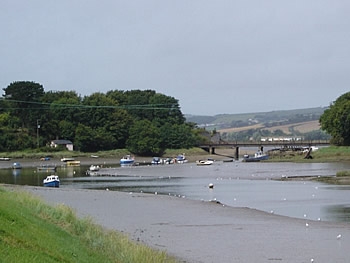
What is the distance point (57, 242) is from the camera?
17453 mm

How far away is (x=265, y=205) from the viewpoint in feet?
150

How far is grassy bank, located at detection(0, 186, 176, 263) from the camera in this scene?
46.3 ft

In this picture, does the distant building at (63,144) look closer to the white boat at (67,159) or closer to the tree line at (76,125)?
the tree line at (76,125)

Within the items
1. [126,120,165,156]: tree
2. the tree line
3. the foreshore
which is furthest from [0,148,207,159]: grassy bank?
the foreshore

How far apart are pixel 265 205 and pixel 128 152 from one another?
110 meters

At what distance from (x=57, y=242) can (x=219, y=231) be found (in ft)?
52.3

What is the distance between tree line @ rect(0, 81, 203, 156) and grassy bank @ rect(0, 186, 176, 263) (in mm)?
122745

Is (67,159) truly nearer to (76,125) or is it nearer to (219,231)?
(76,125)

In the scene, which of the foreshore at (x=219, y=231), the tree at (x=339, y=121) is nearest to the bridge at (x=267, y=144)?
the tree at (x=339, y=121)

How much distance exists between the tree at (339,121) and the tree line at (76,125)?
41.5 m

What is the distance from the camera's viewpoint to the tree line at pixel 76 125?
485 feet

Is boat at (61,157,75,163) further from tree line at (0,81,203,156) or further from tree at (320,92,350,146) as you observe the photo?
tree at (320,92,350,146)

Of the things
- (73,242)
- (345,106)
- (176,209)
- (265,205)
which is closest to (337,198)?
(265,205)

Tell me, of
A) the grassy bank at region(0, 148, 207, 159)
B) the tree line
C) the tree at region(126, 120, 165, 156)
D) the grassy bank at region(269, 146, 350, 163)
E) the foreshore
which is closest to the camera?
the foreshore
